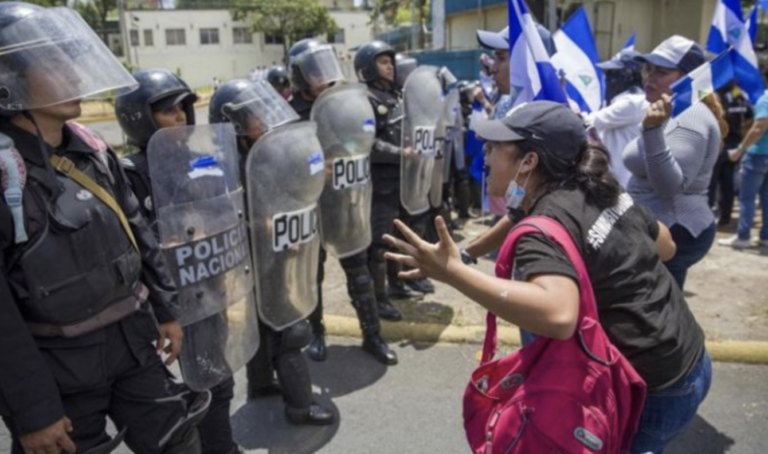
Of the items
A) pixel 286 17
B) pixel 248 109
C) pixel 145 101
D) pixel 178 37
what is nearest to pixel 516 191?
pixel 248 109

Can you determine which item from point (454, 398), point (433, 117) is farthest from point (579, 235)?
point (433, 117)

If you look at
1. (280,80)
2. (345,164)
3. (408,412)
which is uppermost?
(280,80)

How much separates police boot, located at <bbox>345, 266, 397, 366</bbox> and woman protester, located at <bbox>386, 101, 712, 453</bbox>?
202 cm

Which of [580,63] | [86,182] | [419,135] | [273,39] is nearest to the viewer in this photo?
[86,182]

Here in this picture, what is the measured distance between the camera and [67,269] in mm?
1851

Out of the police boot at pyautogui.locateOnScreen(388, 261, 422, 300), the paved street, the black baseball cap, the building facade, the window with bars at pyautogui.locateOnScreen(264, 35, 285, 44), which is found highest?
the window with bars at pyautogui.locateOnScreen(264, 35, 285, 44)

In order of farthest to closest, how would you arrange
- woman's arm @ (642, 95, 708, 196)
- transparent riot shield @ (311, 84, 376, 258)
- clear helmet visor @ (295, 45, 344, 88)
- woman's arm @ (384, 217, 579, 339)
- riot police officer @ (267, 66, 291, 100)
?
riot police officer @ (267, 66, 291, 100), clear helmet visor @ (295, 45, 344, 88), transparent riot shield @ (311, 84, 376, 258), woman's arm @ (642, 95, 708, 196), woman's arm @ (384, 217, 579, 339)

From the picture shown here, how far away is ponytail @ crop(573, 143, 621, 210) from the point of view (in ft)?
5.83

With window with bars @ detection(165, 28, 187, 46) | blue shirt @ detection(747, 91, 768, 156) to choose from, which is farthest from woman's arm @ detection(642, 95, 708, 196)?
window with bars @ detection(165, 28, 187, 46)

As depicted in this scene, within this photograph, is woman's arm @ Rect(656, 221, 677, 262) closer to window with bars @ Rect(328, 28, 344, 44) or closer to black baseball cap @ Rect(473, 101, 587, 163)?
black baseball cap @ Rect(473, 101, 587, 163)

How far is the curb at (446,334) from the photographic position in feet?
12.4

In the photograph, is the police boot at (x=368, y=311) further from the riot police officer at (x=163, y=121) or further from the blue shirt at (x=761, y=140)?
the blue shirt at (x=761, y=140)

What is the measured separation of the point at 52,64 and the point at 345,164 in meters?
1.88

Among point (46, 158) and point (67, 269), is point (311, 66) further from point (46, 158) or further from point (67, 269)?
point (67, 269)
